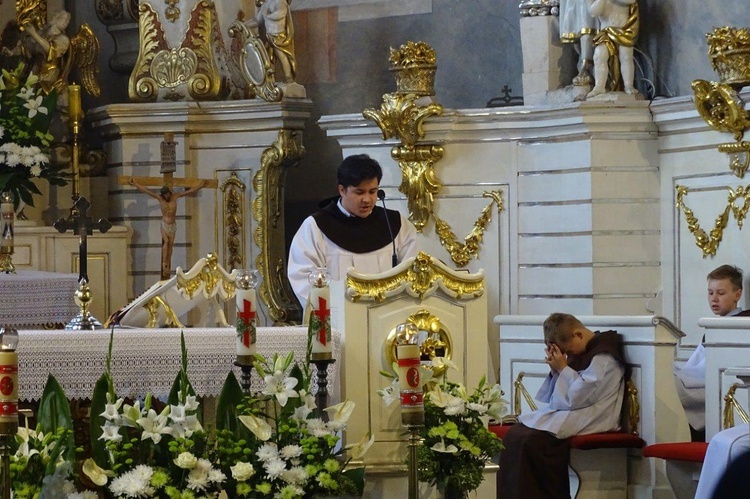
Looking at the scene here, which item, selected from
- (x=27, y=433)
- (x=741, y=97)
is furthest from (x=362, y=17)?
(x=27, y=433)

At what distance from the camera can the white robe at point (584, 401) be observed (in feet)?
24.8

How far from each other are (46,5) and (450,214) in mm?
3645

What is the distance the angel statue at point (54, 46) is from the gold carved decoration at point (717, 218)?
4.83 meters

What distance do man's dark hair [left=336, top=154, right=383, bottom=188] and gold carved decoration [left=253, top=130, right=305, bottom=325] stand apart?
4.51 m

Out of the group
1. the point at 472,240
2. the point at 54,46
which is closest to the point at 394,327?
the point at 472,240

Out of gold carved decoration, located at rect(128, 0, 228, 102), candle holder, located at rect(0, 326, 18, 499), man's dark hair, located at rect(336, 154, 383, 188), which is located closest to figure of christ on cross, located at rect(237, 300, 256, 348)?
candle holder, located at rect(0, 326, 18, 499)

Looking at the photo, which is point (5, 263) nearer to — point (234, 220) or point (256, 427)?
point (234, 220)

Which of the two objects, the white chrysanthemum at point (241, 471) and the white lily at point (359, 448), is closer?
the white chrysanthemum at point (241, 471)

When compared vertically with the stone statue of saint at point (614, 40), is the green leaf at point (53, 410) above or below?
below

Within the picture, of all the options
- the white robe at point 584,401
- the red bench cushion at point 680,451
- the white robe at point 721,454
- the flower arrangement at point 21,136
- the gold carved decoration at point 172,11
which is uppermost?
the gold carved decoration at point 172,11

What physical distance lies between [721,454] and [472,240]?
8.19m

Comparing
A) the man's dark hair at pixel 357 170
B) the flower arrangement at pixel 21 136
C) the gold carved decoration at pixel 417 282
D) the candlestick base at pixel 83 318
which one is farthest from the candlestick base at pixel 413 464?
the flower arrangement at pixel 21 136

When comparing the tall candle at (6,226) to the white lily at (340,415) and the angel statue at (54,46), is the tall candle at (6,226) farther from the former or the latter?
the white lily at (340,415)

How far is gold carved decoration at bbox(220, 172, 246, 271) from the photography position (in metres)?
11.8
